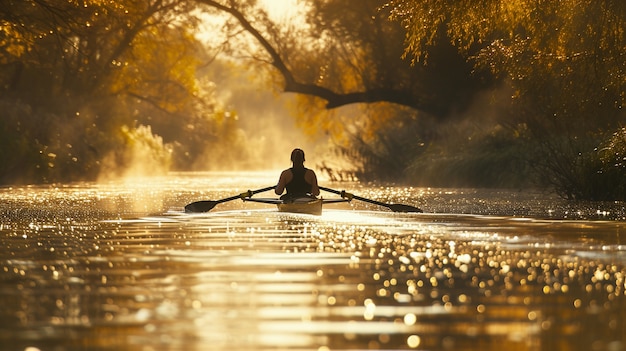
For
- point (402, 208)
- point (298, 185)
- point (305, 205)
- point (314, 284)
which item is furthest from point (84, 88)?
point (314, 284)

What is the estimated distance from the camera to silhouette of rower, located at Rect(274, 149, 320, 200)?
25062mm

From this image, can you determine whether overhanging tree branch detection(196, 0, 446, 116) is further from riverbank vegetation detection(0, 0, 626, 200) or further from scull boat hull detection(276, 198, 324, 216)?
scull boat hull detection(276, 198, 324, 216)

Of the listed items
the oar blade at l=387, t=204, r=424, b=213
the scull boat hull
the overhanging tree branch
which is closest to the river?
the scull boat hull

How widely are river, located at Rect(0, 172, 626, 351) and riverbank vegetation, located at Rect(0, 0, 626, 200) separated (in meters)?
3.93

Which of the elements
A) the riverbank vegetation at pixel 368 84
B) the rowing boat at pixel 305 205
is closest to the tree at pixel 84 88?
the riverbank vegetation at pixel 368 84

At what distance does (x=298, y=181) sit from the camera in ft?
82.7

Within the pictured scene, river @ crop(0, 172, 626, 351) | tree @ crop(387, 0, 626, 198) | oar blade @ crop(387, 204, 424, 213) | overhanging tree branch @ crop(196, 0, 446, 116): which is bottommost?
river @ crop(0, 172, 626, 351)

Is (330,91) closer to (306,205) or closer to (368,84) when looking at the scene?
(368,84)

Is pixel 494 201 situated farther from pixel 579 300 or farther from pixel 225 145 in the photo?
pixel 225 145

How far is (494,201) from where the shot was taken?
3106 centimetres

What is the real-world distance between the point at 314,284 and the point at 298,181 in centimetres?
1333

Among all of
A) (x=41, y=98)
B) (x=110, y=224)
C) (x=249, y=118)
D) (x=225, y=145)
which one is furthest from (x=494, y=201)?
(x=249, y=118)

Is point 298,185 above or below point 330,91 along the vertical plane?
below

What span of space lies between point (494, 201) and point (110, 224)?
11595 millimetres
